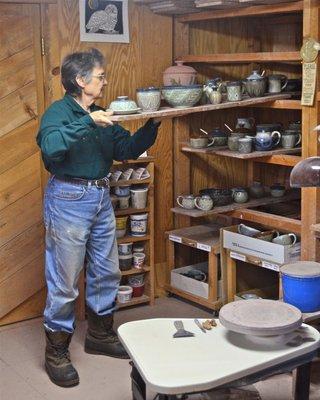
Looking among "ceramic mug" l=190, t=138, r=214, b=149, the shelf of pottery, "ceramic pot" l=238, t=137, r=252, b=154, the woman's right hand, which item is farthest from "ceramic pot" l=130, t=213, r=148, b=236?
the woman's right hand

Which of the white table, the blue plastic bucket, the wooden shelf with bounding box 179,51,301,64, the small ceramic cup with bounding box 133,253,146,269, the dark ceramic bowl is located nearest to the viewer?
the white table

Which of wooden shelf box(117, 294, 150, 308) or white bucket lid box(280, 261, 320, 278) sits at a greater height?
white bucket lid box(280, 261, 320, 278)

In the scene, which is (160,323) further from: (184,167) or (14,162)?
(184,167)

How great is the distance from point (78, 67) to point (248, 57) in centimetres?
111

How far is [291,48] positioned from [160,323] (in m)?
2.67

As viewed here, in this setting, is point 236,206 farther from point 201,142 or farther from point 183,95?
point 183,95

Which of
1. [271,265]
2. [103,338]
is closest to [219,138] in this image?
[271,265]

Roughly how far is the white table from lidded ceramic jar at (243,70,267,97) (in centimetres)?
170

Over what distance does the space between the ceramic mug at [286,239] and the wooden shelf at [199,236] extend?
1.40ft

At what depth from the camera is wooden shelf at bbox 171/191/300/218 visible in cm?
394

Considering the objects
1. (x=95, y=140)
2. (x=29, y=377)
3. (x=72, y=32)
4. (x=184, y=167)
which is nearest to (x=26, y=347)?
(x=29, y=377)

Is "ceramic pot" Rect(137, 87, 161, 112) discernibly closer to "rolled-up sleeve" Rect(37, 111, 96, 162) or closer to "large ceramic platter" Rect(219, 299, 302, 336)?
"rolled-up sleeve" Rect(37, 111, 96, 162)

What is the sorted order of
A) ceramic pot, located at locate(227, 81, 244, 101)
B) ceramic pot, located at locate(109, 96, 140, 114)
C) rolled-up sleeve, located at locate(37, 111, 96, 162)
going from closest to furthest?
rolled-up sleeve, located at locate(37, 111, 96, 162), ceramic pot, located at locate(109, 96, 140, 114), ceramic pot, located at locate(227, 81, 244, 101)

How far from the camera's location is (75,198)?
318 centimetres
